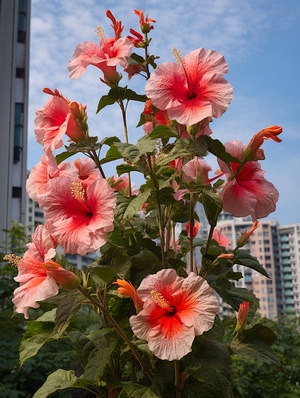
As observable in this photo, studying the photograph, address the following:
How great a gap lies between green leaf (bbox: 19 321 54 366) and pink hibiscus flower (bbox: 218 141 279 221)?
38cm

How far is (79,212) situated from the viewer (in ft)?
2.70

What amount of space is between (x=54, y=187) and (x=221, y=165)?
0.90 feet

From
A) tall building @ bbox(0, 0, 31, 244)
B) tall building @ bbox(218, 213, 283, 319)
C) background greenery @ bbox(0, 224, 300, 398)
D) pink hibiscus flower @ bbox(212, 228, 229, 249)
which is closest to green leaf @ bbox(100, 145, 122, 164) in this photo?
pink hibiscus flower @ bbox(212, 228, 229, 249)

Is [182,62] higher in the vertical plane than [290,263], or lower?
higher

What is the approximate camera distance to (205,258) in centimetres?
90

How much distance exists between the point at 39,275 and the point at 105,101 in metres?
0.35

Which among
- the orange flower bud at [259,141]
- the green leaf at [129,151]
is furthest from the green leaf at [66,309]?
the orange flower bud at [259,141]

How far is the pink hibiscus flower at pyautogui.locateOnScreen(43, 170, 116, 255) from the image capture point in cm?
78

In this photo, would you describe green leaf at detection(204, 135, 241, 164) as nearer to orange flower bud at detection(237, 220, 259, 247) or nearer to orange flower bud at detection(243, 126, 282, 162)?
orange flower bud at detection(243, 126, 282, 162)

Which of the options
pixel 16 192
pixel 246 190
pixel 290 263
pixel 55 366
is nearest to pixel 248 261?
pixel 246 190

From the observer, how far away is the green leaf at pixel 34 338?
2.88 ft

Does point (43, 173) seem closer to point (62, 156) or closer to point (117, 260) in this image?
point (62, 156)

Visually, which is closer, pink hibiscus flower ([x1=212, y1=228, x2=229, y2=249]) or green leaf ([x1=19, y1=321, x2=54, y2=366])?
green leaf ([x1=19, y1=321, x2=54, y2=366])

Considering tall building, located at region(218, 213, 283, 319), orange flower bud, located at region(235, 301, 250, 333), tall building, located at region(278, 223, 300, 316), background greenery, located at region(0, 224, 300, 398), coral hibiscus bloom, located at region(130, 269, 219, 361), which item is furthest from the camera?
tall building, located at region(278, 223, 300, 316)
